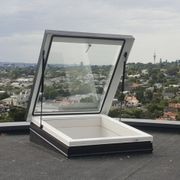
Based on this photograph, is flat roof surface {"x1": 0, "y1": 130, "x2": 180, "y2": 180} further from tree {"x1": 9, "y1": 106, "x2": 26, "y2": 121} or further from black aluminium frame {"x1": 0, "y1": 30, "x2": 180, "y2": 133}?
tree {"x1": 9, "y1": 106, "x2": 26, "y2": 121}

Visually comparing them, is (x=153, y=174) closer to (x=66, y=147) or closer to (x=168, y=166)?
(x=168, y=166)

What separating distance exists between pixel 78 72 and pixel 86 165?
1940 mm

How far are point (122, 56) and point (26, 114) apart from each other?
158 centimetres

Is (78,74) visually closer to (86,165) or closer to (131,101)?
(131,101)

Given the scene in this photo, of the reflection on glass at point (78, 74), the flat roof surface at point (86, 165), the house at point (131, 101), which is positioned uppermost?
the reflection on glass at point (78, 74)

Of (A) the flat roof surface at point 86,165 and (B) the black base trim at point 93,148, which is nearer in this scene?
(A) the flat roof surface at point 86,165

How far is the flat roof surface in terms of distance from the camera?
170 inches

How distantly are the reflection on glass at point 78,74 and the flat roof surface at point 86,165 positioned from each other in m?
0.87

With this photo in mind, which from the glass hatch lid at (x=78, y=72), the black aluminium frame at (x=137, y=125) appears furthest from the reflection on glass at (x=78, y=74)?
the black aluminium frame at (x=137, y=125)

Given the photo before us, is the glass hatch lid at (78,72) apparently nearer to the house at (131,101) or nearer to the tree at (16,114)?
the house at (131,101)

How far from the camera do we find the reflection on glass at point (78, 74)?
602cm

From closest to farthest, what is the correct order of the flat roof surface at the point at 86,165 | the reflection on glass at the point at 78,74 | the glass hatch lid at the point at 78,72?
the flat roof surface at the point at 86,165 < the glass hatch lid at the point at 78,72 < the reflection on glass at the point at 78,74

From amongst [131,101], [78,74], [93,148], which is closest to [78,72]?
[78,74]

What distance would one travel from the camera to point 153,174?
441cm
